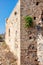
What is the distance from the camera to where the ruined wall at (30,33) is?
77.4 feet

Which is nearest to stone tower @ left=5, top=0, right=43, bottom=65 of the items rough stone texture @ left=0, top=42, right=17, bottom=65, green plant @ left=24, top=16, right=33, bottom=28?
green plant @ left=24, top=16, right=33, bottom=28

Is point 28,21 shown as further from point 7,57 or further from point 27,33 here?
point 7,57

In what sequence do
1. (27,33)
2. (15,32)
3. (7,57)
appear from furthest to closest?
(15,32)
(7,57)
(27,33)

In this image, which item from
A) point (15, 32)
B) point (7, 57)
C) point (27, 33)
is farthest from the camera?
point (15, 32)

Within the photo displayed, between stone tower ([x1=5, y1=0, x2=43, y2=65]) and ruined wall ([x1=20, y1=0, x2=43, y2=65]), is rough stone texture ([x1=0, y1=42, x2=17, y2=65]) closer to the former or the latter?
stone tower ([x1=5, y1=0, x2=43, y2=65])

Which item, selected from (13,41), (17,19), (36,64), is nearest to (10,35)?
(13,41)

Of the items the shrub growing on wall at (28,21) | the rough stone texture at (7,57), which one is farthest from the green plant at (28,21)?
the rough stone texture at (7,57)

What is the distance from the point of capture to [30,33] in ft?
78.4

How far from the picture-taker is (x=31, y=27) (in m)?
24.0

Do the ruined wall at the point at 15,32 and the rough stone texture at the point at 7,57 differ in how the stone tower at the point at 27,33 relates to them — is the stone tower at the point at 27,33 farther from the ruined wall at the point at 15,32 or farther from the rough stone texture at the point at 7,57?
the rough stone texture at the point at 7,57

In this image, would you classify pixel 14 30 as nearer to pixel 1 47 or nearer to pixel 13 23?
pixel 13 23

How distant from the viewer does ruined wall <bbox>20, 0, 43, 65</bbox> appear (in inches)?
928

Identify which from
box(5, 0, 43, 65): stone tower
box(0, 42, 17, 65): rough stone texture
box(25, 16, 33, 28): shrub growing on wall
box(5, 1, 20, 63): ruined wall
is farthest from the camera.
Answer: box(5, 1, 20, 63): ruined wall

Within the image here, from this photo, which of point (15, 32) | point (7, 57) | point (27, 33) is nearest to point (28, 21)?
point (27, 33)
